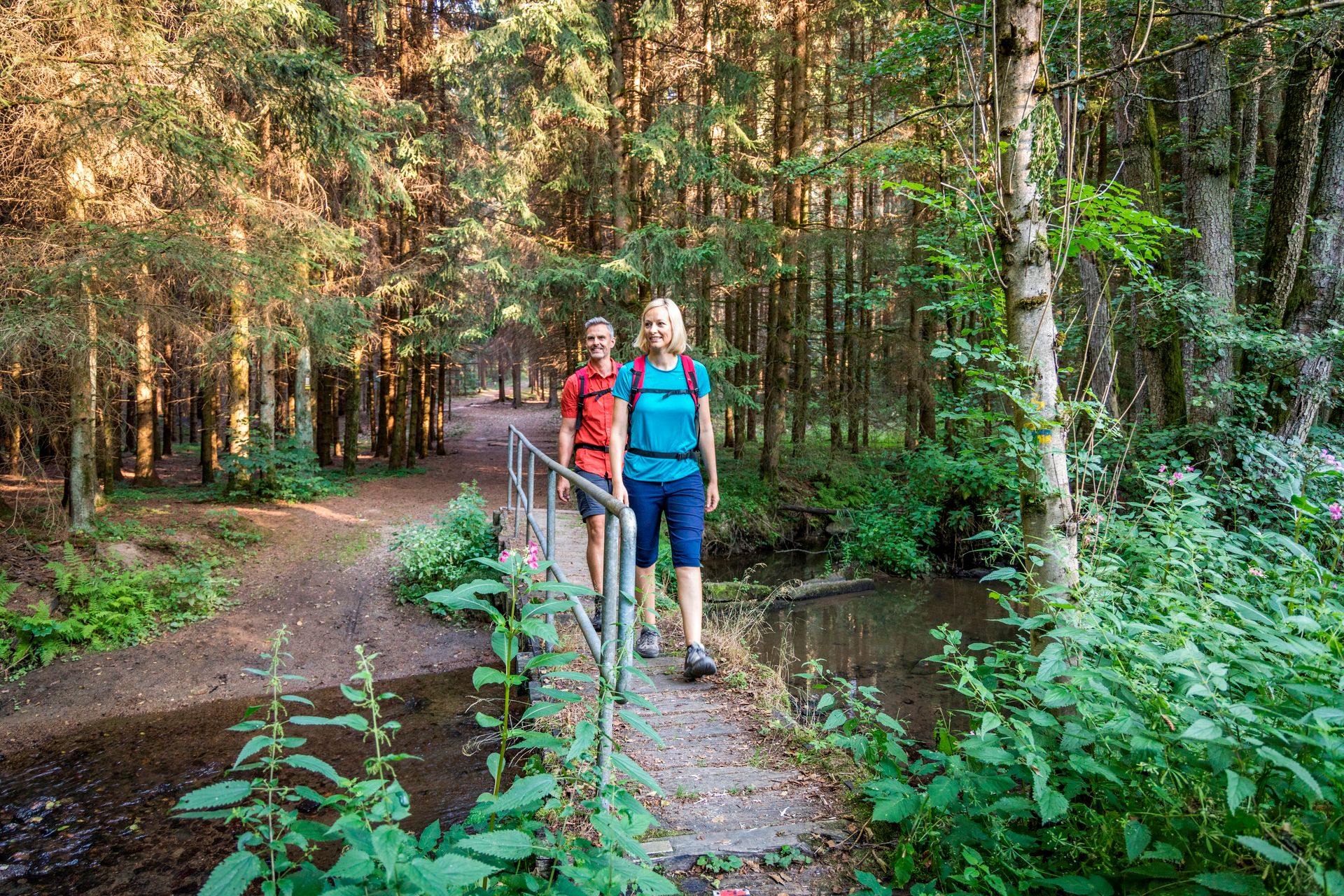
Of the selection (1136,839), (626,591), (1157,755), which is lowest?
(1136,839)

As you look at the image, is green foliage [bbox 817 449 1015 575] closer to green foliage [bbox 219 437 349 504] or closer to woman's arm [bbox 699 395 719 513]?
woman's arm [bbox 699 395 719 513]

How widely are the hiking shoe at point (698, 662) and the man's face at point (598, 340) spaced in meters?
2.07

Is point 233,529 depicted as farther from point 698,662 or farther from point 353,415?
point 698,662

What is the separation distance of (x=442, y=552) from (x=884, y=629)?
605cm

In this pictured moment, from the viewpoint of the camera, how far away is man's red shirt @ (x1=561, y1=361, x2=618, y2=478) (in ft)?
15.2

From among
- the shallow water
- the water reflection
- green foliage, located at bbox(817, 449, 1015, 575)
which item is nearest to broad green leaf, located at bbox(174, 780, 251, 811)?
the shallow water

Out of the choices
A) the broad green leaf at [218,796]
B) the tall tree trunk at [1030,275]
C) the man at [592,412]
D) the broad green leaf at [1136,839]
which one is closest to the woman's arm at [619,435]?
the man at [592,412]

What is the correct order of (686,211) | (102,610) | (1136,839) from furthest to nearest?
(686,211) → (102,610) → (1136,839)

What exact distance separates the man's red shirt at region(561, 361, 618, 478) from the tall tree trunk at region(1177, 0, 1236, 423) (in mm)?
7349

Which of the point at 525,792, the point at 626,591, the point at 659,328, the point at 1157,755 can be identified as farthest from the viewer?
the point at 659,328

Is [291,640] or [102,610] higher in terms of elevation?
[102,610]

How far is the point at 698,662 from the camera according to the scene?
12.7 feet

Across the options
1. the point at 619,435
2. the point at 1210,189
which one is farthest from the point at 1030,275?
the point at 1210,189

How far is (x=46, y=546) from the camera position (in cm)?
767
